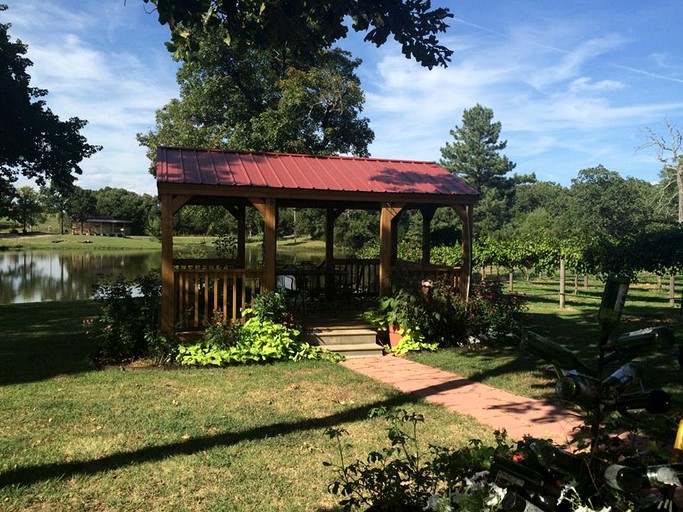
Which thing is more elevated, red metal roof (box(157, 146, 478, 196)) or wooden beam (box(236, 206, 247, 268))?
red metal roof (box(157, 146, 478, 196))

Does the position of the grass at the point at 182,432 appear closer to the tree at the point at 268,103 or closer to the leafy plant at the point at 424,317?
the leafy plant at the point at 424,317

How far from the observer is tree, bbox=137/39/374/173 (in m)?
20.3

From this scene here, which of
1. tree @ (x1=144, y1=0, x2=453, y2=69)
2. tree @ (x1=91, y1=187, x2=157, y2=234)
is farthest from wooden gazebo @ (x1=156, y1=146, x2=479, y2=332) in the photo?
tree @ (x1=91, y1=187, x2=157, y2=234)

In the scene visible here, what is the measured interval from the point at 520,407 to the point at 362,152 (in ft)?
63.1

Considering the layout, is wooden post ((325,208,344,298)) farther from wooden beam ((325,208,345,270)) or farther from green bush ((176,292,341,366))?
green bush ((176,292,341,366))

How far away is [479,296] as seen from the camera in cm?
953

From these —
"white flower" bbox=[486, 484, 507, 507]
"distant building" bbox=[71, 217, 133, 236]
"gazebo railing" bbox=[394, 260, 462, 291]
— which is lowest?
"white flower" bbox=[486, 484, 507, 507]

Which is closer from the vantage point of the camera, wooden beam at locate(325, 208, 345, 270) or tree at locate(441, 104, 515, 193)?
wooden beam at locate(325, 208, 345, 270)

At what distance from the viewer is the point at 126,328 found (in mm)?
7422

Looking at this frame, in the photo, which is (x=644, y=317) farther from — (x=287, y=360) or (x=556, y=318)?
(x=287, y=360)

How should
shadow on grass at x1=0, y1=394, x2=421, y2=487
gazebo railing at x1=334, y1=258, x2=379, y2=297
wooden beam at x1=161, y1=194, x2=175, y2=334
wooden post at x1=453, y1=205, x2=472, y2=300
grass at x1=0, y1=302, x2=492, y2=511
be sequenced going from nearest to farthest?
grass at x1=0, y1=302, x2=492, y2=511, shadow on grass at x1=0, y1=394, x2=421, y2=487, wooden beam at x1=161, y1=194, x2=175, y2=334, wooden post at x1=453, y1=205, x2=472, y2=300, gazebo railing at x1=334, y1=258, x2=379, y2=297

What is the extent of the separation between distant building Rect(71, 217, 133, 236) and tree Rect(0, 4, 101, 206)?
247ft

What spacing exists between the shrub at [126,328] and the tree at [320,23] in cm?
414

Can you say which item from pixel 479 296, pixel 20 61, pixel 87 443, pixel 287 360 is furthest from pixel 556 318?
pixel 20 61
